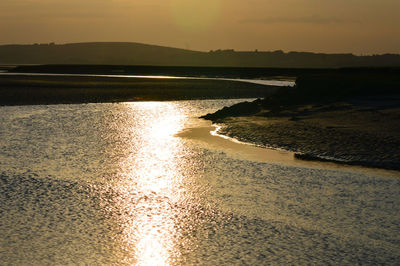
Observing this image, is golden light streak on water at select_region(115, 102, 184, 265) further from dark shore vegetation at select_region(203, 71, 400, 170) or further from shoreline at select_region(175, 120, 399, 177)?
dark shore vegetation at select_region(203, 71, 400, 170)

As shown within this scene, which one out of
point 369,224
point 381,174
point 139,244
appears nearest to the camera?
point 139,244

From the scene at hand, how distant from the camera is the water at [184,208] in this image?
334 inches

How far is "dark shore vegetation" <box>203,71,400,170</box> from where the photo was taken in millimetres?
17984

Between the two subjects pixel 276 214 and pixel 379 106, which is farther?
pixel 379 106

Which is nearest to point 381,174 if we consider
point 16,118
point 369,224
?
point 369,224

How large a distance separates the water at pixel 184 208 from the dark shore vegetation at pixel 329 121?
7.81 feet

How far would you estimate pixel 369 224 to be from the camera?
32.9ft

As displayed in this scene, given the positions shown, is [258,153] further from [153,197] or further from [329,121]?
[153,197]

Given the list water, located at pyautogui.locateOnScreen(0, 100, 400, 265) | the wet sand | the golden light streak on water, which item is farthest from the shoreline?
the golden light streak on water

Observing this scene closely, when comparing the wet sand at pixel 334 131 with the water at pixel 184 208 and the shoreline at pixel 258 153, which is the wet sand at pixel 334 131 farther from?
the water at pixel 184 208

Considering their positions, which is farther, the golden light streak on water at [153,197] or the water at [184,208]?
the golden light streak on water at [153,197]

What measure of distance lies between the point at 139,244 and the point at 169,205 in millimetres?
2671

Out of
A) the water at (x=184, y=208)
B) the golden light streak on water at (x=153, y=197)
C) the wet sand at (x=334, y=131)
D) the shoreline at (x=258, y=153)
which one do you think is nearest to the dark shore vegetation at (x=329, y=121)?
the wet sand at (x=334, y=131)

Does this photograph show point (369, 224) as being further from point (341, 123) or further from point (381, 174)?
point (341, 123)
